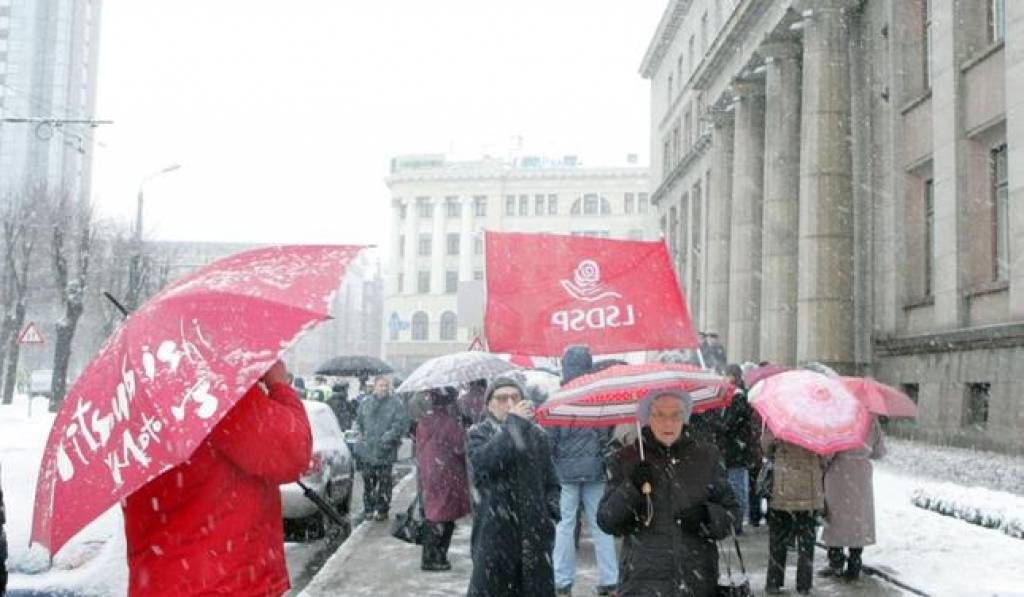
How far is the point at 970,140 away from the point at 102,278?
146 ft

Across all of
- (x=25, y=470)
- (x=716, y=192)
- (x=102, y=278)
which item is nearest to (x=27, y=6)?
(x=102, y=278)

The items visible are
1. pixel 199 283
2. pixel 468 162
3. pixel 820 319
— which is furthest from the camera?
pixel 468 162

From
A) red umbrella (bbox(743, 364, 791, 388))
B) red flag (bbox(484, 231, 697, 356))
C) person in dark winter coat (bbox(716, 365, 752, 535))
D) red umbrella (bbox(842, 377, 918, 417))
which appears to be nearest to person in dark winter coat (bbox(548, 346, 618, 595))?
red flag (bbox(484, 231, 697, 356))

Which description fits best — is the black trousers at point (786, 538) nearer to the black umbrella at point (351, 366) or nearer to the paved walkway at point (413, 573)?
the paved walkway at point (413, 573)

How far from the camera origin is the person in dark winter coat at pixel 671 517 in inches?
192

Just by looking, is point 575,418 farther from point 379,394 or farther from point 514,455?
point 379,394

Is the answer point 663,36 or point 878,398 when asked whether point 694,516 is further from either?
point 663,36

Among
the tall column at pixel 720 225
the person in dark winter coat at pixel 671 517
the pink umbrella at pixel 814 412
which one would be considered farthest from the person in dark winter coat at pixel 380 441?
the tall column at pixel 720 225

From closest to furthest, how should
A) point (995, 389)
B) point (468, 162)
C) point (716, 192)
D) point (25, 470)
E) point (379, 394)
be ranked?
1. point (25, 470)
2. point (379, 394)
3. point (995, 389)
4. point (716, 192)
5. point (468, 162)

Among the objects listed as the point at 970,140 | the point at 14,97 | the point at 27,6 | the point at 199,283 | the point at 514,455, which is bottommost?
the point at 514,455

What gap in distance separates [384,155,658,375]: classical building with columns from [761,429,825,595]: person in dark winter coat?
89722 mm

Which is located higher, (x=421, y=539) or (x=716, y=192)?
(x=716, y=192)

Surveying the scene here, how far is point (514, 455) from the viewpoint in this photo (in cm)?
649

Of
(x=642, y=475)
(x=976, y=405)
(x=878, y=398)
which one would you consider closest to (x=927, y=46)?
(x=976, y=405)
